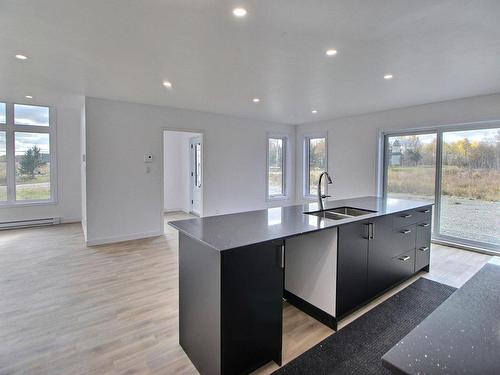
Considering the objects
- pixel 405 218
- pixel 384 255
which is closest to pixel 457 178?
pixel 405 218

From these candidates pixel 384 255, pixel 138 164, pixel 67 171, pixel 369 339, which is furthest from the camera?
pixel 67 171

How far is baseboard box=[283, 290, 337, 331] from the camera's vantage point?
2280 mm

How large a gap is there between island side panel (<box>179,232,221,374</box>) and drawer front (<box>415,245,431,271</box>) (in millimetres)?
2703

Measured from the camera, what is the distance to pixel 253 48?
2.63m

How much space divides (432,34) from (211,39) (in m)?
1.90

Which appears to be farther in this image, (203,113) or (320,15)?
(203,113)

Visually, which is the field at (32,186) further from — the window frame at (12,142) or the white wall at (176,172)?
the white wall at (176,172)

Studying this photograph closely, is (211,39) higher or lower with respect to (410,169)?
higher

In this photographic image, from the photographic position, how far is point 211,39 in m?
2.44

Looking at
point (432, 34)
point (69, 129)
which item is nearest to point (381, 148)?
point (432, 34)

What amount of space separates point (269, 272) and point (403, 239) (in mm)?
1935

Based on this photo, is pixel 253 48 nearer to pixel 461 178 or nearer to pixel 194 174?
pixel 461 178

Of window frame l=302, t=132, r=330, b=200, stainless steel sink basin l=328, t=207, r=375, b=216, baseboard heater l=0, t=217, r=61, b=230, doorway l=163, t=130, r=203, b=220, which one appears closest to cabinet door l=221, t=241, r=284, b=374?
stainless steel sink basin l=328, t=207, r=375, b=216

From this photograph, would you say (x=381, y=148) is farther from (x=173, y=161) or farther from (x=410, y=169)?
(x=173, y=161)
